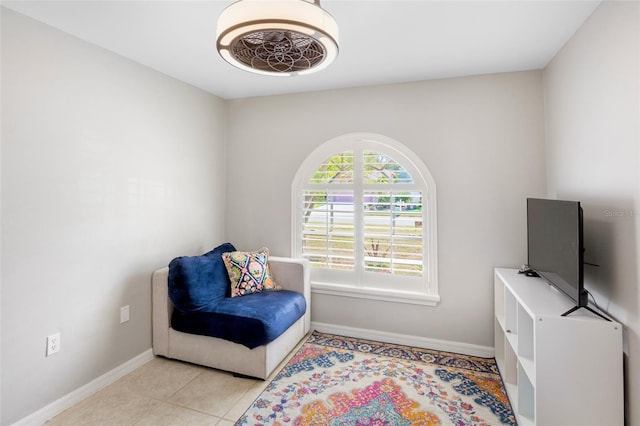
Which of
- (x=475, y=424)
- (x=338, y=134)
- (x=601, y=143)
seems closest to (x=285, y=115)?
(x=338, y=134)

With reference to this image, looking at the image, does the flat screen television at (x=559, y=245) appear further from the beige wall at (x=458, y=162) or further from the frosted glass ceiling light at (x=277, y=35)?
the frosted glass ceiling light at (x=277, y=35)

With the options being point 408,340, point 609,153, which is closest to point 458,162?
point 609,153

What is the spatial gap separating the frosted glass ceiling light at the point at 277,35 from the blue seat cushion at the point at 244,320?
1.66 m

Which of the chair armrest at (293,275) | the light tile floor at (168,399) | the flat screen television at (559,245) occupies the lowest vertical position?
the light tile floor at (168,399)

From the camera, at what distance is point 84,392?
213cm

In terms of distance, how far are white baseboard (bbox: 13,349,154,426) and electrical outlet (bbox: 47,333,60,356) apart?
1.03 feet

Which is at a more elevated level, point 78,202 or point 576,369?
point 78,202

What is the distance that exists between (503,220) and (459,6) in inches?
65.7

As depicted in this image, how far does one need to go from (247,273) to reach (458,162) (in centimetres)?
209

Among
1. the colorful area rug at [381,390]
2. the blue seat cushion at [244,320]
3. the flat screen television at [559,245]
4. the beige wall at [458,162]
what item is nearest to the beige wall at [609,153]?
the flat screen television at [559,245]

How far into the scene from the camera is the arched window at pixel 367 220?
285 cm

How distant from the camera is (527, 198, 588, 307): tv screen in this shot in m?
1.57

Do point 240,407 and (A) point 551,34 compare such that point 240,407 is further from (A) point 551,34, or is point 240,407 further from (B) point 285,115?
(A) point 551,34

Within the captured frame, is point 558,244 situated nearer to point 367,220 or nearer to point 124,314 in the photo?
point 367,220
